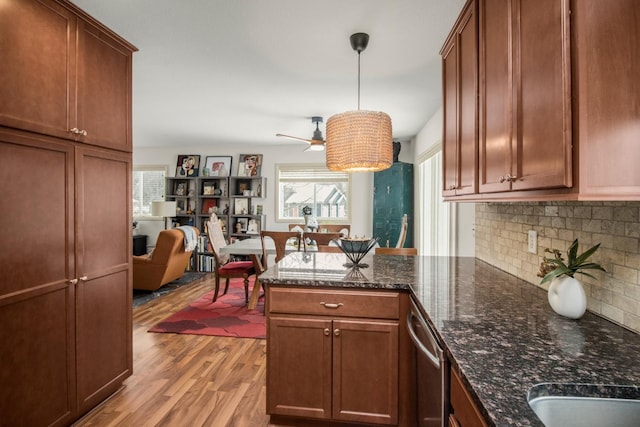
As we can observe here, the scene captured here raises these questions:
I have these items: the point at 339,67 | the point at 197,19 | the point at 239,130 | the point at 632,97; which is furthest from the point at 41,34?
the point at 239,130

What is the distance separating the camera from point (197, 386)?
2.39 meters

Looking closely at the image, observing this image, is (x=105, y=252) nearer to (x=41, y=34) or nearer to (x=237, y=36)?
(x=41, y=34)

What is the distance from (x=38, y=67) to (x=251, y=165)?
196 inches

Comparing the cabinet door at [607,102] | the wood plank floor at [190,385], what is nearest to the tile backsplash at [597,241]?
the cabinet door at [607,102]

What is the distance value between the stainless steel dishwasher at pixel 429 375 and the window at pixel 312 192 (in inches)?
193

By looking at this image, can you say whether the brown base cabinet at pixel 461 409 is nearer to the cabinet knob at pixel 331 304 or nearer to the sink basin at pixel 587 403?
the sink basin at pixel 587 403

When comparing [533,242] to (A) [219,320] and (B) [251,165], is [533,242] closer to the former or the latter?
(A) [219,320]

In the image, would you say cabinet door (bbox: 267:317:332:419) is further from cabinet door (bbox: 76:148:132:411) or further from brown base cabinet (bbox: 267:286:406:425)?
cabinet door (bbox: 76:148:132:411)

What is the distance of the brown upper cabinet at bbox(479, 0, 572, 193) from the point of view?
35.5 inches

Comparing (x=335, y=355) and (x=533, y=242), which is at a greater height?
(x=533, y=242)

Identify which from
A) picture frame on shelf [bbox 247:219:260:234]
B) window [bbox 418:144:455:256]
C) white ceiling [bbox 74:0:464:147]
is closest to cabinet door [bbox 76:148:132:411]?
white ceiling [bbox 74:0:464:147]

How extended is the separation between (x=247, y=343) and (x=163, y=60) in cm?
255

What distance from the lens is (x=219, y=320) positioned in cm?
371

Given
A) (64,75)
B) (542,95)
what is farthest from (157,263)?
(542,95)
